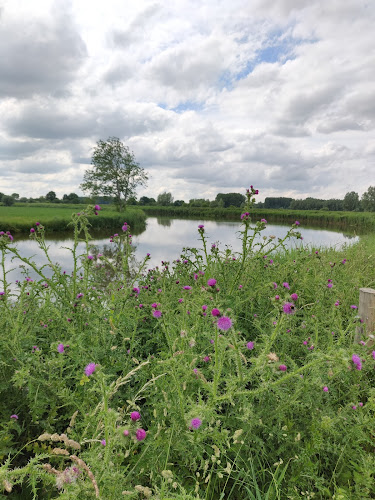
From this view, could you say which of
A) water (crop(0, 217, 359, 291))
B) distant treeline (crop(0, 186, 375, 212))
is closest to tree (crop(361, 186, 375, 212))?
distant treeline (crop(0, 186, 375, 212))

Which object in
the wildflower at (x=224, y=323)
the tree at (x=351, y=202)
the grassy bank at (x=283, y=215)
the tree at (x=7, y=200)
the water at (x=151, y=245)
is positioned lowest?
the water at (x=151, y=245)

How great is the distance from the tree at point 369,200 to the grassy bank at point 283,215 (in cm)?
872

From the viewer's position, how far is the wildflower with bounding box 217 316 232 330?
119cm

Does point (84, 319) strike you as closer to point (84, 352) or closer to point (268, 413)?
point (84, 352)

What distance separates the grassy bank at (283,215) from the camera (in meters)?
38.0

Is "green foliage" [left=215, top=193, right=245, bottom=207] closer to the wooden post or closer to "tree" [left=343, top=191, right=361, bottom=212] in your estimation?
"tree" [left=343, top=191, right=361, bottom=212]

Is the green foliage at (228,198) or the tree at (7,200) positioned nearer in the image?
the tree at (7,200)

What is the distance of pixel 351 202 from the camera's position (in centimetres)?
6391

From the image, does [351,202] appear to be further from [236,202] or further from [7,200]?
[7,200]

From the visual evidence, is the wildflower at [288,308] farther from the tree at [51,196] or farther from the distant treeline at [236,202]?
the tree at [51,196]

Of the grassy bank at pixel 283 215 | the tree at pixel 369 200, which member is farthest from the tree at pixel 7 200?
the tree at pixel 369 200

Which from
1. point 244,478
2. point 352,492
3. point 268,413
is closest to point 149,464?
point 244,478

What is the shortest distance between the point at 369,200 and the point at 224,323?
63227 millimetres

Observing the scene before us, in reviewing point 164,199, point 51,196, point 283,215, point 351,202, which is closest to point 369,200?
point 351,202
